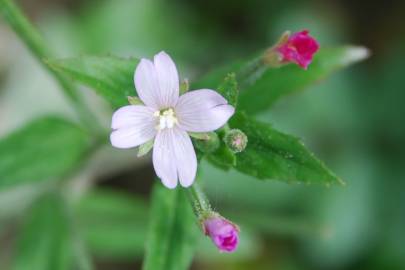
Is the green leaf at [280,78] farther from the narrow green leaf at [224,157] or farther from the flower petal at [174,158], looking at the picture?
the flower petal at [174,158]

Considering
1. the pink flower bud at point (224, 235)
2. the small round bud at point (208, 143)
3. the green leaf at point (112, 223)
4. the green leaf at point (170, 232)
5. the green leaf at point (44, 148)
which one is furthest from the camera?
the green leaf at point (112, 223)

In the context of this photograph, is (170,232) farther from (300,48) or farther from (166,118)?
(300,48)

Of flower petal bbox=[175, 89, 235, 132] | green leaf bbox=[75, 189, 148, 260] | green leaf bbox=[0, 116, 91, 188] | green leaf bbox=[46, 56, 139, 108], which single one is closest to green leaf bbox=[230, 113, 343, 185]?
flower petal bbox=[175, 89, 235, 132]

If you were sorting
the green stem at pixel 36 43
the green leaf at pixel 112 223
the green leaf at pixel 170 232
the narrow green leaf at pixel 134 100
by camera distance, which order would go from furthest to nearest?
1. the green leaf at pixel 112 223
2. the green stem at pixel 36 43
3. the green leaf at pixel 170 232
4. the narrow green leaf at pixel 134 100

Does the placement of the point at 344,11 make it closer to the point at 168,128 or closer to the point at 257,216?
the point at 257,216

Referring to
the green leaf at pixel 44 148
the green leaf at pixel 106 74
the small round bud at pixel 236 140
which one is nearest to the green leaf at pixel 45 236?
the green leaf at pixel 44 148

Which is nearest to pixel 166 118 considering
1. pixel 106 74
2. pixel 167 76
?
pixel 167 76

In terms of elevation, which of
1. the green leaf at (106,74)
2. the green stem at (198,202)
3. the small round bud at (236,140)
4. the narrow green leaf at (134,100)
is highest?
the green leaf at (106,74)
